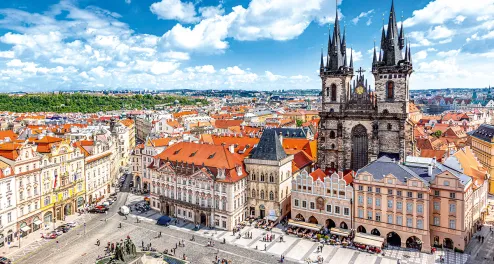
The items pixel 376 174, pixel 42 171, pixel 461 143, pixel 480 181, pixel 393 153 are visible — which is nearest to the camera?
pixel 376 174

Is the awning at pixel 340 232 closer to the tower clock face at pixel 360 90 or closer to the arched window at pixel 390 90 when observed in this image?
the arched window at pixel 390 90

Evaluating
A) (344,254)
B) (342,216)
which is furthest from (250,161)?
(344,254)

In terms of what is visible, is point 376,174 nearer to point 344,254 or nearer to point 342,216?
point 342,216

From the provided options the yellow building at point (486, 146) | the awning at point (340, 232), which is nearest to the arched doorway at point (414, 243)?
the awning at point (340, 232)

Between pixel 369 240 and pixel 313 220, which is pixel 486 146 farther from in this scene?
pixel 313 220

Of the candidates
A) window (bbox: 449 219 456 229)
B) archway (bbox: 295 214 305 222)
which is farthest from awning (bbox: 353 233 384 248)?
archway (bbox: 295 214 305 222)

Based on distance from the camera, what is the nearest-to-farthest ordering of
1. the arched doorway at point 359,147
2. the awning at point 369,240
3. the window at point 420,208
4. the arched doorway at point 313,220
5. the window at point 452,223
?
the window at point 452,223 → the window at point 420,208 → the awning at point 369,240 → the arched doorway at point 313,220 → the arched doorway at point 359,147
